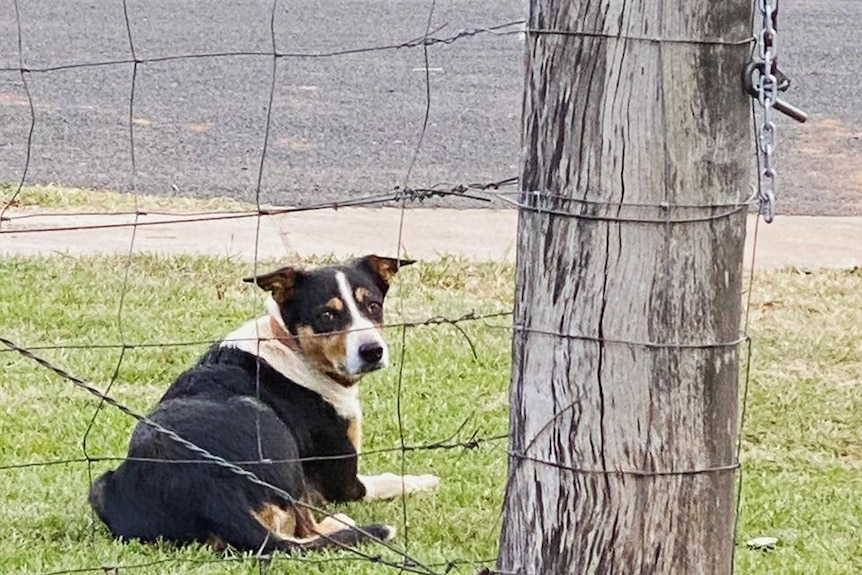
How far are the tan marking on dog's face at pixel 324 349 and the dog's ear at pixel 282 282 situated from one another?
12 cm

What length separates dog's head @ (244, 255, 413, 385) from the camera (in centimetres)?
514

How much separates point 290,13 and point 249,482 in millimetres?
10637

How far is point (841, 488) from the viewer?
17.7ft

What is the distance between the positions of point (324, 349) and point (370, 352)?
0.17 m

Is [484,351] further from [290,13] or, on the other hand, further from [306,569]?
[290,13]

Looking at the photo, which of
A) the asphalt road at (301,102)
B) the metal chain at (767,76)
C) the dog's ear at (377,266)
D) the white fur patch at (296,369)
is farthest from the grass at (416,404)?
the metal chain at (767,76)

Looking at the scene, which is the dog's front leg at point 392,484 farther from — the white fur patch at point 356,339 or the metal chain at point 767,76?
the metal chain at point 767,76

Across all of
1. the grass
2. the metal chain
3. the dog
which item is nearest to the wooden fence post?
the metal chain

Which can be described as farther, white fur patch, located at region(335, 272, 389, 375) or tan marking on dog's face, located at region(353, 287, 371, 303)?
tan marking on dog's face, located at region(353, 287, 371, 303)

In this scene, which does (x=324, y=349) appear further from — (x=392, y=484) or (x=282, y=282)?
(x=392, y=484)

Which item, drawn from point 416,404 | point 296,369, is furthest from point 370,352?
point 416,404

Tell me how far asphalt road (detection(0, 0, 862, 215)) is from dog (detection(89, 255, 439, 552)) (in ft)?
9.14

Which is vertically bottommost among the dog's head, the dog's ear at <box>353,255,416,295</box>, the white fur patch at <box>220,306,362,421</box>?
the white fur patch at <box>220,306,362,421</box>

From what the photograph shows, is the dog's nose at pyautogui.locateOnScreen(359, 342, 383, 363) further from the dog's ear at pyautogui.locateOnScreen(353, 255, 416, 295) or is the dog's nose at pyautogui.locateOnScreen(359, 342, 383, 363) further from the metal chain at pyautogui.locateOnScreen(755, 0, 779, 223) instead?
the metal chain at pyautogui.locateOnScreen(755, 0, 779, 223)
